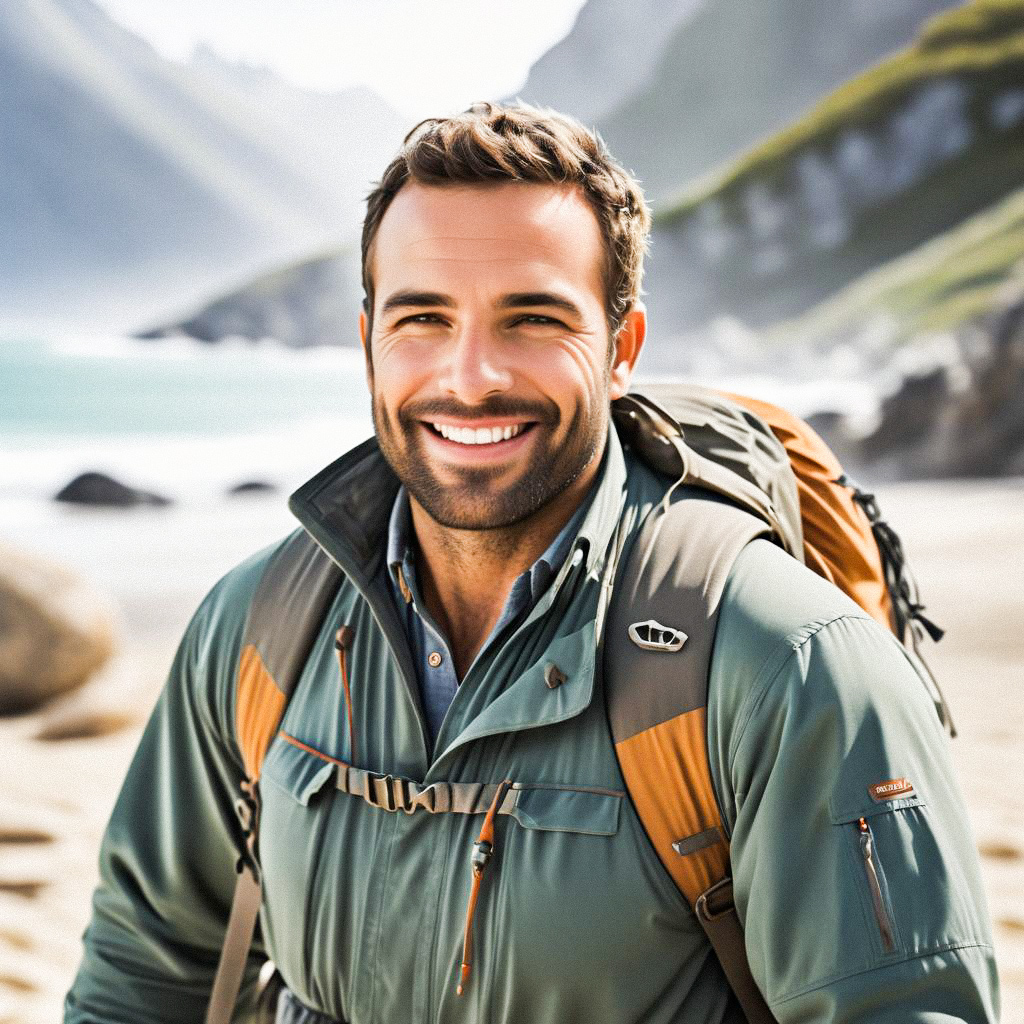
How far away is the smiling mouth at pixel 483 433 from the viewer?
1885mm

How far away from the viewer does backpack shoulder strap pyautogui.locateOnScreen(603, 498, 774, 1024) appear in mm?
1576

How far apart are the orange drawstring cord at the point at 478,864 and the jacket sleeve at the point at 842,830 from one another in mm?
308

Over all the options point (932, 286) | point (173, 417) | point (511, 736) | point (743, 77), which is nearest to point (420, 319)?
point (511, 736)

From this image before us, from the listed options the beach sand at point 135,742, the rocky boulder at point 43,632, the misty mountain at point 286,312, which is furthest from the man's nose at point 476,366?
the misty mountain at point 286,312

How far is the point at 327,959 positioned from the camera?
1.79 meters

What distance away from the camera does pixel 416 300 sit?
1.88 m

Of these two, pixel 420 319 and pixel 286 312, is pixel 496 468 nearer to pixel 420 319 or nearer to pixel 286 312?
pixel 420 319

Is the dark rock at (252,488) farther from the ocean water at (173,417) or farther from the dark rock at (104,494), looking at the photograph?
the dark rock at (104,494)

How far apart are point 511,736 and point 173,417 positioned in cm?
4732

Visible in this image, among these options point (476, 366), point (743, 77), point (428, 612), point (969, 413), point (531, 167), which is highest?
point (743, 77)

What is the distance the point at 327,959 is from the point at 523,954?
0.34 m

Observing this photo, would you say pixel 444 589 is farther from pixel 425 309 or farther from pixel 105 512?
pixel 105 512

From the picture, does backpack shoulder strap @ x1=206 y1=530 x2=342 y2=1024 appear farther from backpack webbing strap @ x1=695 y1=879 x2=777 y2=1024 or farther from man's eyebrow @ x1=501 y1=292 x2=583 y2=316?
backpack webbing strap @ x1=695 y1=879 x2=777 y2=1024

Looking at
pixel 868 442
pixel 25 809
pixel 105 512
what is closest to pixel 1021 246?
pixel 868 442
